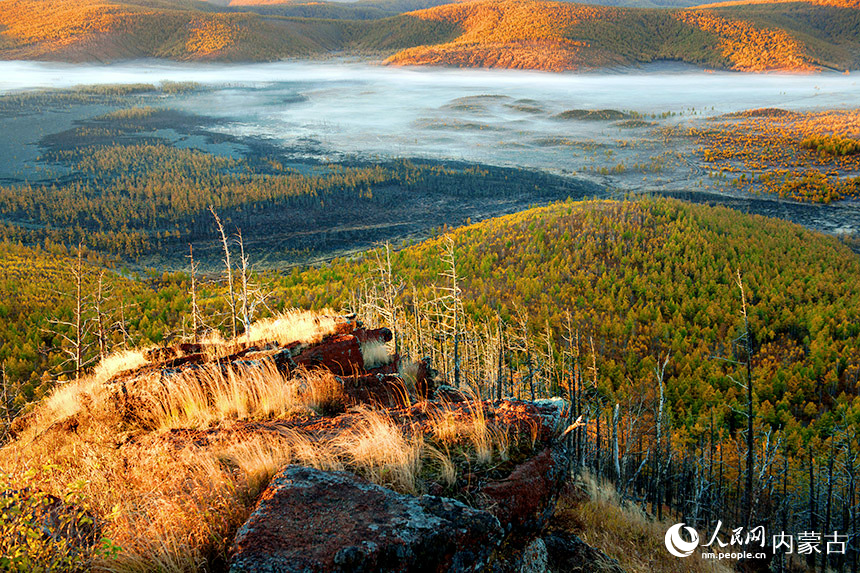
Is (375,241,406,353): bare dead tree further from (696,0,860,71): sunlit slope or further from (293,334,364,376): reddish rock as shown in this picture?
(696,0,860,71): sunlit slope

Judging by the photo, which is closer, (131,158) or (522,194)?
(522,194)

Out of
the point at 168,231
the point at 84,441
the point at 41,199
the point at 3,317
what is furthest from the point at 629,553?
the point at 41,199

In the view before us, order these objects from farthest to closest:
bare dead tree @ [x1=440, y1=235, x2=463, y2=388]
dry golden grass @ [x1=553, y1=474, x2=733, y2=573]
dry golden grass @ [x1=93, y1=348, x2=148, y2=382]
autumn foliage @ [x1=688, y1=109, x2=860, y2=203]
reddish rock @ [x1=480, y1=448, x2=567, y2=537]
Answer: autumn foliage @ [x1=688, y1=109, x2=860, y2=203], bare dead tree @ [x1=440, y1=235, x2=463, y2=388], dry golden grass @ [x1=93, y1=348, x2=148, y2=382], dry golden grass @ [x1=553, y1=474, x2=733, y2=573], reddish rock @ [x1=480, y1=448, x2=567, y2=537]

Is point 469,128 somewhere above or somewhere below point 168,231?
above

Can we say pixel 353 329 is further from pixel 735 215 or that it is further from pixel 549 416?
pixel 735 215

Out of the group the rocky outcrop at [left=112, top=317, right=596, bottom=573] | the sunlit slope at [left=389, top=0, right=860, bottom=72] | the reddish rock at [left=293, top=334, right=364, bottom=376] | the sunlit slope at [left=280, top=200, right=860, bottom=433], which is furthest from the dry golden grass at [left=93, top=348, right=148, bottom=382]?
the sunlit slope at [left=389, top=0, right=860, bottom=72]
